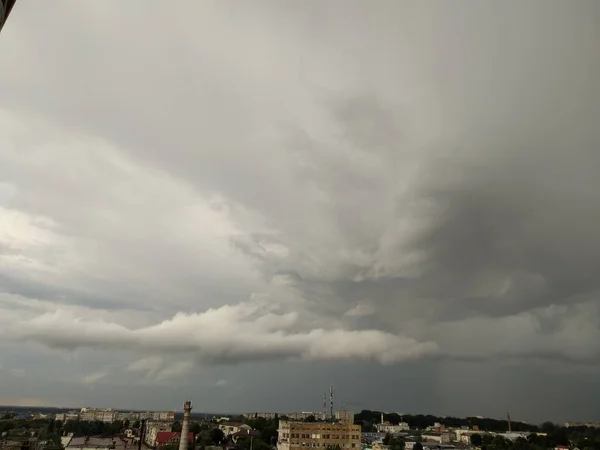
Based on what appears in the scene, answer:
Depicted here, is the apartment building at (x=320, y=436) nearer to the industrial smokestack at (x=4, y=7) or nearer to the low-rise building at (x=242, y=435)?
the low-rise building at (x=242, y=435)

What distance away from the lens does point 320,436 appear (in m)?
126

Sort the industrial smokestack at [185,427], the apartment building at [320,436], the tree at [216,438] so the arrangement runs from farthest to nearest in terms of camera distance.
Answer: the tree at [216,438] → the apartment building at [320,436] → the industrial smokestack at [185,427]

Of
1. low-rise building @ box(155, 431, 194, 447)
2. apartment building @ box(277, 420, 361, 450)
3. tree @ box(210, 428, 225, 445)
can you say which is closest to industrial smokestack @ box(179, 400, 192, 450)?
apartment building @ box(277, 420, 361, 450)

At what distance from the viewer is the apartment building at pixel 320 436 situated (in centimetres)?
12581

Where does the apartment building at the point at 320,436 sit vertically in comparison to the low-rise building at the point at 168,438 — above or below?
above

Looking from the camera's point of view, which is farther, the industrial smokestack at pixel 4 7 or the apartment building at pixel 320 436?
the apartment building at pixel 320 436

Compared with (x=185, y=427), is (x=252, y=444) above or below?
below

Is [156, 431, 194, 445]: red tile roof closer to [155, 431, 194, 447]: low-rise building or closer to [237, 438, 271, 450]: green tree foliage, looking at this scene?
[155, 431, 194, 447]: low-rise building

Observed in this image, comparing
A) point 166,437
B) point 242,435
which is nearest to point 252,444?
point 166,437

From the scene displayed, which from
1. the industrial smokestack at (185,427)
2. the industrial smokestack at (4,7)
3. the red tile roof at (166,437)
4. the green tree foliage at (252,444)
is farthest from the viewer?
the red tile roof at (166,437)

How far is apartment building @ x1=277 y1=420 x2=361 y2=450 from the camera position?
126 metres

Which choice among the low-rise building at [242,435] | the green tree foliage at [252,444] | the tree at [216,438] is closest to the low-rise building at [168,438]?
the tree at [216,438]

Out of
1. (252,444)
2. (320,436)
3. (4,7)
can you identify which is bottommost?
(252,444)

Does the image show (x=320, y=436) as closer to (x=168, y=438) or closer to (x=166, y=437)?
(x=168, y=438)
